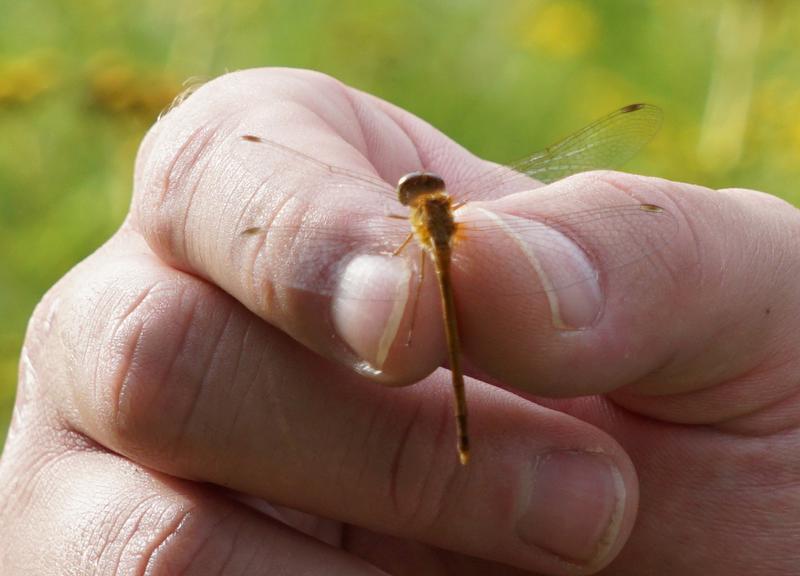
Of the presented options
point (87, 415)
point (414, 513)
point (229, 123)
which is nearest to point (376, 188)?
point (229, 123)

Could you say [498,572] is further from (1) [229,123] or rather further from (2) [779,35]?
(2) [779,35]

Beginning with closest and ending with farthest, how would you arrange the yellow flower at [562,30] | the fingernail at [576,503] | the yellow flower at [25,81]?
the fingernail at [576,503], the yellow flower at [25,81], the yellow flower at [562,30]

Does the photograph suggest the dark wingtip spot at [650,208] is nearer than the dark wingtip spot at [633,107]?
Yes

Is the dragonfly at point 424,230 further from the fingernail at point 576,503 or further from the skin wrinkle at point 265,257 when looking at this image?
the fingernail at point 576,503

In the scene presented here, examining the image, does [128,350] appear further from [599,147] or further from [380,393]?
[599,147]

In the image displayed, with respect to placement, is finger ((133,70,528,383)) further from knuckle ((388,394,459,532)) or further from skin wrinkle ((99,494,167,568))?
skin wrinkle ((99,494,167,568))

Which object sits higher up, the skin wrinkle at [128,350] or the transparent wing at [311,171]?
the transparent wing at [311,171]

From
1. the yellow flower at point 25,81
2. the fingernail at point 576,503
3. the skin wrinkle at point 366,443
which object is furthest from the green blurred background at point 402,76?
the fingernail at point 576,503
